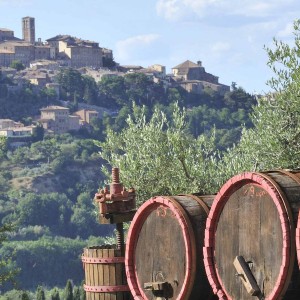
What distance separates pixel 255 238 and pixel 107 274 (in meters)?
2.28

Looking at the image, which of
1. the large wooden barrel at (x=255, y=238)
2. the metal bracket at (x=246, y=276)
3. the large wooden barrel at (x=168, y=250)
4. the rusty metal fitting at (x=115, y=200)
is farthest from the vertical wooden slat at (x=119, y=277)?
the metal bracket at (x=246, y=276)

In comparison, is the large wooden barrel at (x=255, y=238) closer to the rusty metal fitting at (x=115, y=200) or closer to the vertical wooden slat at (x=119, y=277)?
the vertical wooden slat at (x=119, y=277)

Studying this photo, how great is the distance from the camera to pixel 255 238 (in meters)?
9.34

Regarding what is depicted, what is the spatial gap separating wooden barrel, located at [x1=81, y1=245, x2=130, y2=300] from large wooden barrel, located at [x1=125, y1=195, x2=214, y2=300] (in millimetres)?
553

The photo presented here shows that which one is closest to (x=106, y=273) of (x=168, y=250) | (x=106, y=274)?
(x=106, y=274)

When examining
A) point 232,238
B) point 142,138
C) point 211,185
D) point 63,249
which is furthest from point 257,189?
point 63,249

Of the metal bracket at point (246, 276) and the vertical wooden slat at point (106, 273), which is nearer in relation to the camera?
the metal bracket at point (246, 276)

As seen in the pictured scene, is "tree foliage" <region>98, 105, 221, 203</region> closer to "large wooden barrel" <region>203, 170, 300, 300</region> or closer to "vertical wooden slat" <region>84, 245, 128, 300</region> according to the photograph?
"vertical wooden slat" <region>84, 245, 128, 300</region>

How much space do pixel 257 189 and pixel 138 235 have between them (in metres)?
1.67

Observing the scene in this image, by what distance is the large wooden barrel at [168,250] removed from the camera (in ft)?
32.4

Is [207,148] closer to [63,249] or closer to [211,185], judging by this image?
[211,185]

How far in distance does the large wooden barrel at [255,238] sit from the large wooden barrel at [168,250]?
0.99 feet

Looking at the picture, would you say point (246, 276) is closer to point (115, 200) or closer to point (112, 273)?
point (112, 273)

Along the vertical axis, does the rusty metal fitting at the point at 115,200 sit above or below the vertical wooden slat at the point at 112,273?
above
